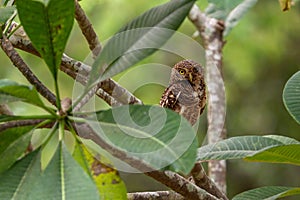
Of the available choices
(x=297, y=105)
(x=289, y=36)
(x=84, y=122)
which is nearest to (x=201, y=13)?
(x=297, y=105)

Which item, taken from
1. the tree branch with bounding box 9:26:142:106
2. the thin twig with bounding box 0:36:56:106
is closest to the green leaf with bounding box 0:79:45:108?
the thin twig with bounding box 0:36:56:106

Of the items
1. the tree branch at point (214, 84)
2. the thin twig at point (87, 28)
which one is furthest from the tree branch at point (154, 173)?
the tree branch at point (214, 84)

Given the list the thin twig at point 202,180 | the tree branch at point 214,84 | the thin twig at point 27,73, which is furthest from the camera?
the tree branch at point 214,84

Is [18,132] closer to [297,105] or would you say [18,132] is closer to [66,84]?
[297,105]

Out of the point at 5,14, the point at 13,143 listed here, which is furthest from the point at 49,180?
the point at 5,14

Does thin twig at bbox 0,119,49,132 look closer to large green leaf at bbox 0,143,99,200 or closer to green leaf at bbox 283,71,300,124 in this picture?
large green leaf at bbox 0,143,99,200

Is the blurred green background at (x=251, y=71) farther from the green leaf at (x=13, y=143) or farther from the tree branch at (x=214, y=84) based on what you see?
the green leaf at (x=13, y=143)
